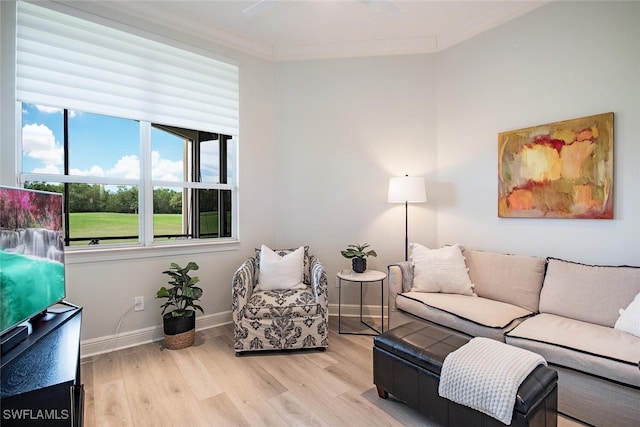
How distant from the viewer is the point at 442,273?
2.63 metres

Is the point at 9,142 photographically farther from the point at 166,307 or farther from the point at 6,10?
the point at 166,307

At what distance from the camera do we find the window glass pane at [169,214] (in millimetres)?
2865

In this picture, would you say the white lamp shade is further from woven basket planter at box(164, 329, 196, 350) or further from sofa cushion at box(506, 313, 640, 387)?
woven basket planter at box(164, 329, 196, 350)

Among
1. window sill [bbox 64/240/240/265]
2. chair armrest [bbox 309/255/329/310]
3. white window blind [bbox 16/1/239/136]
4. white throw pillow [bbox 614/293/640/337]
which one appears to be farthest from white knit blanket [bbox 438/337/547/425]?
white window blind [bbox 16/1/239/136]

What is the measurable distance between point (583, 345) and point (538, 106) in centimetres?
195

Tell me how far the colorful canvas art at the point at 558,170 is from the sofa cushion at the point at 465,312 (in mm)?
909

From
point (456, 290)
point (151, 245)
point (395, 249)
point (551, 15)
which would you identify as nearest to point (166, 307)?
point (151, 245)

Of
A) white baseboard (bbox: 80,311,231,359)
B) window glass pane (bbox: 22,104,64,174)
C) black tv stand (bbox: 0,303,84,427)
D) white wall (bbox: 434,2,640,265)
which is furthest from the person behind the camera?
white baseboard (bbox: 80,311,231,359)

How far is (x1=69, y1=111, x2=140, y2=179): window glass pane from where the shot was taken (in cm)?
252

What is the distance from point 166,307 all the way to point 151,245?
577mm

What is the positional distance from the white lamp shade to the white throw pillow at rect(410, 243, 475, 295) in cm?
54

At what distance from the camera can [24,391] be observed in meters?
1.05

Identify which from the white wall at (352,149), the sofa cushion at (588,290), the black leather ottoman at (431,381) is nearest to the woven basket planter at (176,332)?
the white wall at (352,149)

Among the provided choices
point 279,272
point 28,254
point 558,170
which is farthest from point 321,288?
point 558,170
